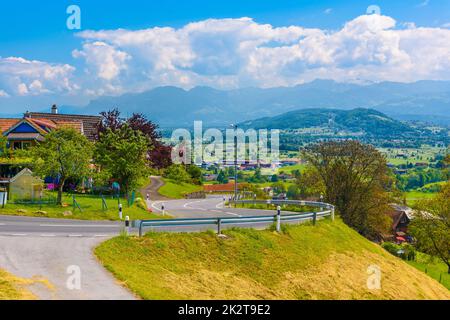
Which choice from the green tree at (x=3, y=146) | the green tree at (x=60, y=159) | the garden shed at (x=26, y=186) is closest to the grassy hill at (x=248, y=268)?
the green tree at (x=60, y=159)

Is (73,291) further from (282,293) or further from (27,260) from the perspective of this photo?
(282,293)

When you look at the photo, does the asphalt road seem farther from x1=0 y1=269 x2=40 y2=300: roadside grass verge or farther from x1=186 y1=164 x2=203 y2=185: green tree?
x1=186 y1=164 x2=203 y2=185: green tree

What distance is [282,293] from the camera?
15.8 meters

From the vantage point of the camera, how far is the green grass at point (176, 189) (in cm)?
6418

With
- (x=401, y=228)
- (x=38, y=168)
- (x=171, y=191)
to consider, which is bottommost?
(x=401, y=228)

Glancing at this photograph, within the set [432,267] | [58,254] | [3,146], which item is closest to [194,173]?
[432,267]

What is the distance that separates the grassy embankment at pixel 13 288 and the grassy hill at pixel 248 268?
2483 mm

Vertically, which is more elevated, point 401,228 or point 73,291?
point 73,291

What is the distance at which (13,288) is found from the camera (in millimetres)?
12180

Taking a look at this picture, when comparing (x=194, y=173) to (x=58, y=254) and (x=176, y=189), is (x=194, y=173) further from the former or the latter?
(x=58, y=254)

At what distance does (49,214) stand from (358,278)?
17.6 metres
